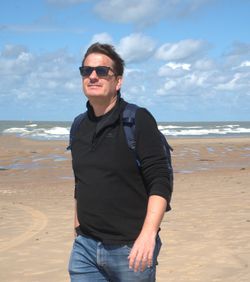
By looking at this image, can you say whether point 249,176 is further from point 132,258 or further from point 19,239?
point 132,258

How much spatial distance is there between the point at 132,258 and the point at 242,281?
119 inches

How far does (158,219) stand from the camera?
2.58 m

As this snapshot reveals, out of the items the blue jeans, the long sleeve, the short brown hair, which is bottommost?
the blue jeans

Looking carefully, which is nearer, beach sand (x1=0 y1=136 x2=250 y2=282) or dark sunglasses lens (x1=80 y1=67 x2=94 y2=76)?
dark sunglasses lens (x1=80 y1=67 x2=94 y2=76)

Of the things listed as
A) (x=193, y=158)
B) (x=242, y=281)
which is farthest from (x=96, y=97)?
(x=193, y=158)

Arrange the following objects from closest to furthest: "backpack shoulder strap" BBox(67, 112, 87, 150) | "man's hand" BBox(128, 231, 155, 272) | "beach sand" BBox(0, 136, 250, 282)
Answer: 1. "man's hand" BBox(128, 231, 155, 272)
2. "backpack shoulder strap" BBox(67, 112, 87, 150)
3. "beach sand" BBox(0, 136, 250, 282)

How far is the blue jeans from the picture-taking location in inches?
106

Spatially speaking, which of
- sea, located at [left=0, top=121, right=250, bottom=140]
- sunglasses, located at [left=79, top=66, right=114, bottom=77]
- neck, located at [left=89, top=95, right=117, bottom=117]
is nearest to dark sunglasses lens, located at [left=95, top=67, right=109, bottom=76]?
sunglasses, located at [left=79, top=66, right=114, bottom=77]

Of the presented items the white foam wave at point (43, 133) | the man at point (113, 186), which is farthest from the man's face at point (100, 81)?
the white foam wave at point (43, 133)

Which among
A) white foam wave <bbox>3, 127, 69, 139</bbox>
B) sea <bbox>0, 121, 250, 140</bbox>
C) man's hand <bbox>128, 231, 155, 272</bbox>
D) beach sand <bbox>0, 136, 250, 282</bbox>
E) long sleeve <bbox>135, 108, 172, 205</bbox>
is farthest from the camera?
sea <bbox>0, 121, 250, 140</bbox>

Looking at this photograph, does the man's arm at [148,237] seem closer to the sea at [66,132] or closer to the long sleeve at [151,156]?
the long sleeve at [151,156]

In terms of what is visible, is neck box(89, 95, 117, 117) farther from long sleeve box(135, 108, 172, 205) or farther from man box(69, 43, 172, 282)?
long sleeve box(135, 108, 172, 205)

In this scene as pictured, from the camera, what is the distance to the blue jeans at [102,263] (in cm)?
Answer: 270

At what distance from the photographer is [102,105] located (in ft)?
9.35
